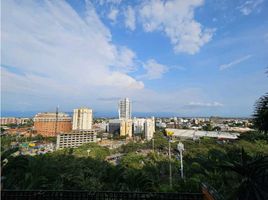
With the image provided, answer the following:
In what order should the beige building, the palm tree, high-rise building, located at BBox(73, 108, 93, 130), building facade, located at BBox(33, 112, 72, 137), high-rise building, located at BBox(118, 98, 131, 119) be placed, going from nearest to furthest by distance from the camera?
the palm tree
building facade, located at BBox(33, 112, 72, 137)
high-rise building, located at BBox(73, 108, 93, 130)
the beige building
high-rise building, located at BBox(118, 98, 131, 119)

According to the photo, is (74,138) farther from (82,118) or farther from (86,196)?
(86,196)

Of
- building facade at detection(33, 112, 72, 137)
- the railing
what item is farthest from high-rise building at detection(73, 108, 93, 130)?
the railing

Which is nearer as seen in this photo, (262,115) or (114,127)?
(262,115)

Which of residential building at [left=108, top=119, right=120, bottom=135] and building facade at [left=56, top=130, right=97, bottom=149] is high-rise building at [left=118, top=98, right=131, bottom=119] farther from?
building facade at [left=56, top=130, right=97, bottom=149]

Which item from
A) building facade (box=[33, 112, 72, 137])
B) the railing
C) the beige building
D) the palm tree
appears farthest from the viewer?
the beige building

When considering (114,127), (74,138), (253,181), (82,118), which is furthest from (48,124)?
(253,181)

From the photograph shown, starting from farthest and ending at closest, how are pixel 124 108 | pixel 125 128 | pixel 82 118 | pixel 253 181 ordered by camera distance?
pixel 124 108 → pixel 125 128 → pixel 82 118 → pixel 253 181
